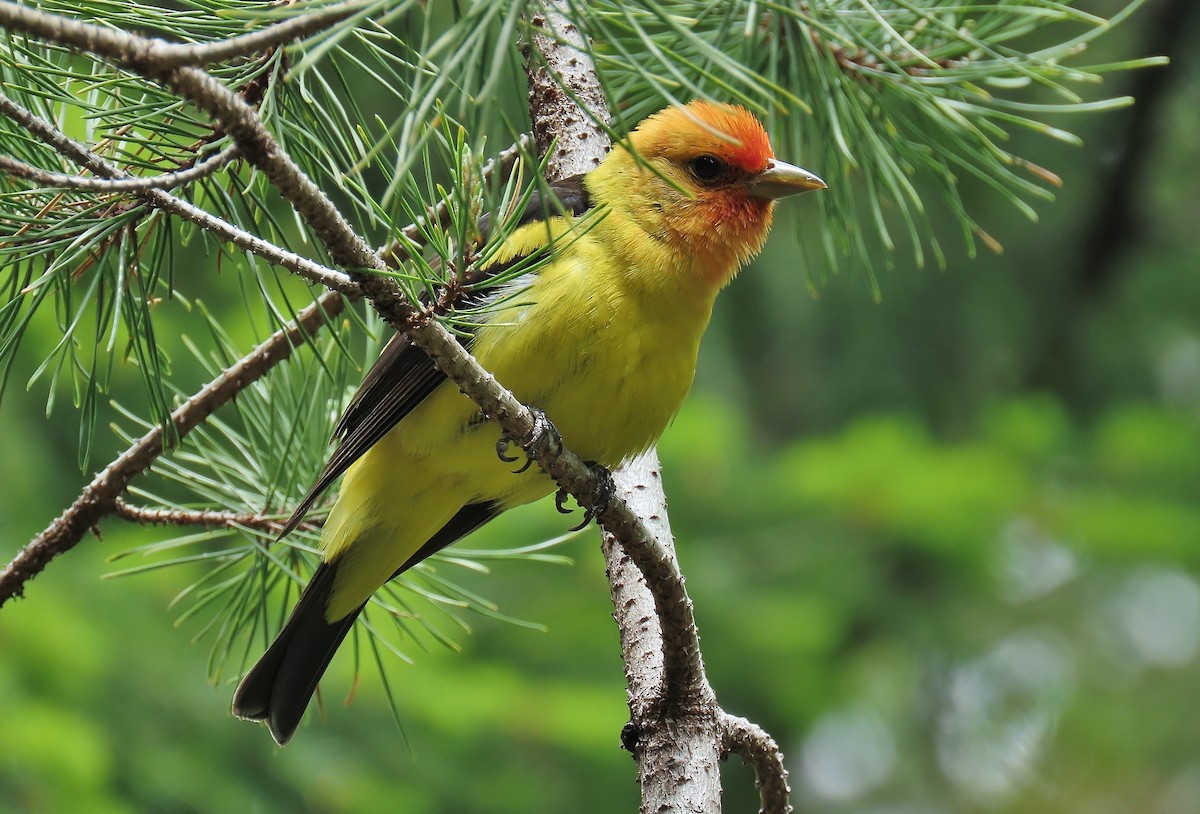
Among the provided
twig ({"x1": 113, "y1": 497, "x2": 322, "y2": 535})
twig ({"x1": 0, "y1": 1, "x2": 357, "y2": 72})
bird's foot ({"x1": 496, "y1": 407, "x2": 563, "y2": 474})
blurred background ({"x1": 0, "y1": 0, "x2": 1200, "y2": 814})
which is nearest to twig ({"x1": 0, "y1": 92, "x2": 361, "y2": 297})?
twig ({"x1": 0, "y1": 1, "x2": 357, "y2": 72})

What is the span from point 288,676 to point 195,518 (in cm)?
52

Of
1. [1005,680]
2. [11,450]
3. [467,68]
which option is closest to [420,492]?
[467,68]

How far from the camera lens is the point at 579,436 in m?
2.39

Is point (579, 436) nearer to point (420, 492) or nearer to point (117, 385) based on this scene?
point (420, 492)

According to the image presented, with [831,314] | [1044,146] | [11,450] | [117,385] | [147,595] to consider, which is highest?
[1044,146]

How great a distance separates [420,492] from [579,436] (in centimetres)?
44

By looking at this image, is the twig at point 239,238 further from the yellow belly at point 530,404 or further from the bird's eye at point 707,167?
the bird's eye at point 707,167

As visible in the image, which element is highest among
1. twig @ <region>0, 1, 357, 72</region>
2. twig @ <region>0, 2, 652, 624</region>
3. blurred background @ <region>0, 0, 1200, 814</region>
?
blurred background @ <region>0, 0, 1200, 814</region>

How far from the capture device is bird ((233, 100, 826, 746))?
2299mm

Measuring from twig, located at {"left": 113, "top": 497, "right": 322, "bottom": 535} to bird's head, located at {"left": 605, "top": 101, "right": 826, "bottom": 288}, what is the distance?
94 centimetres

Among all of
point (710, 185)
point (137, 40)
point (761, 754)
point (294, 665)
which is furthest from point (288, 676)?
point (137, 40)

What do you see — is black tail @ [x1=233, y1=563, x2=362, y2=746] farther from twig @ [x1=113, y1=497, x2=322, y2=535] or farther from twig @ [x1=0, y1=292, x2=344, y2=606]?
twig @ [x1=0, y1=292, x2=344, y2=606]

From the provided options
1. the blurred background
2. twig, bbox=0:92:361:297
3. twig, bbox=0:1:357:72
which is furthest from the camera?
the blurred background

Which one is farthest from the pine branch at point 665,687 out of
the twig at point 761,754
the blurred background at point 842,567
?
the blurred background at point 842,567
